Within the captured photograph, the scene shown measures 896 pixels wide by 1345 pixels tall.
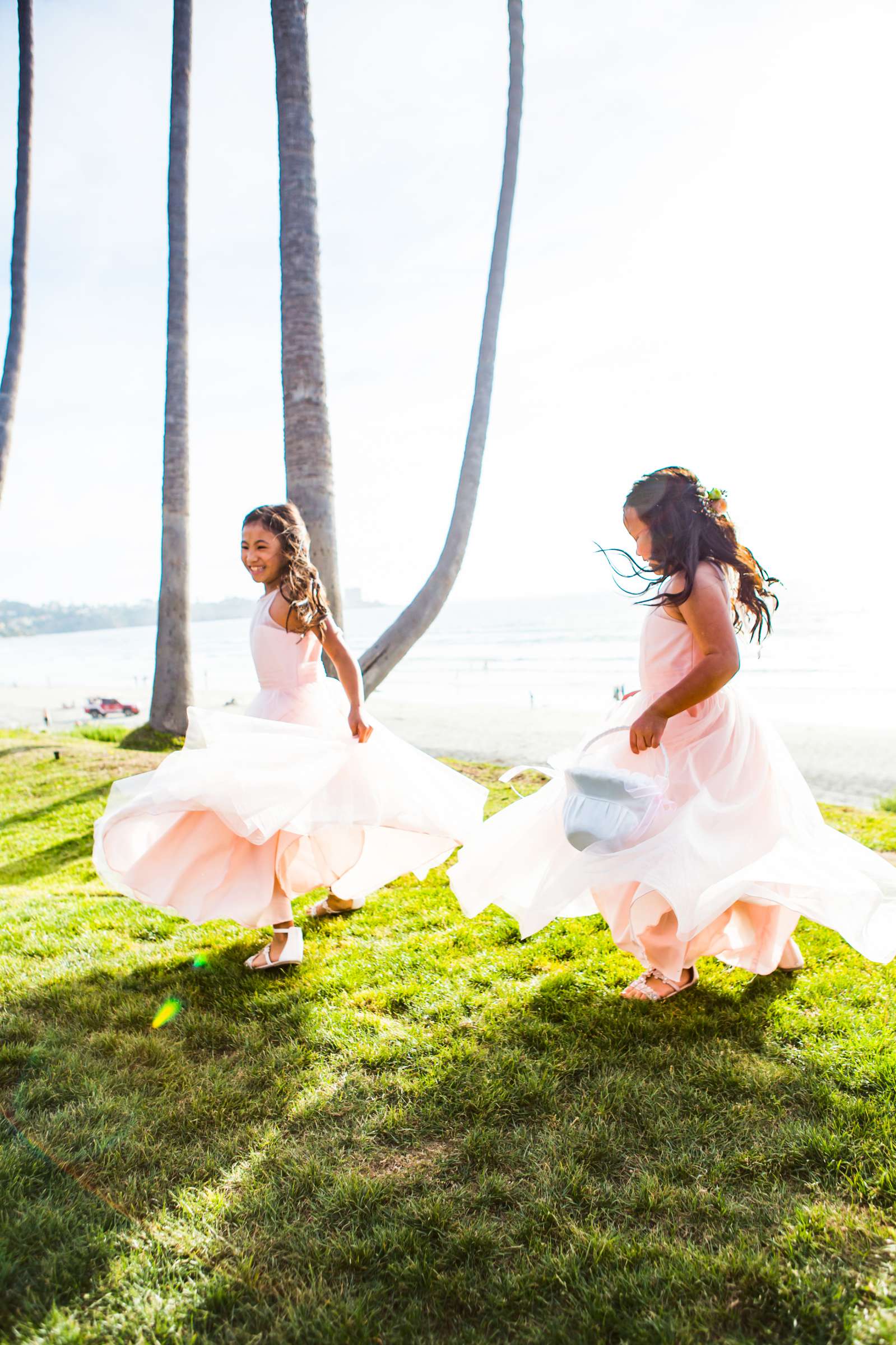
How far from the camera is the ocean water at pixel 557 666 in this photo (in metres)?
24.8

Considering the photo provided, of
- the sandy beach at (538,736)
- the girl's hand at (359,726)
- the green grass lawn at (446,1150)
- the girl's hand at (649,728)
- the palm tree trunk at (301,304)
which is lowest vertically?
the sandy beach at (538,736)

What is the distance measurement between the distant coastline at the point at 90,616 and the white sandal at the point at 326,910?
132393mm

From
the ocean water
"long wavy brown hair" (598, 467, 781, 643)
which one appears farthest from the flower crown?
the ocean water

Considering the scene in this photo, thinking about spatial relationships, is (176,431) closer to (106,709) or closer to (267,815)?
(267,815)

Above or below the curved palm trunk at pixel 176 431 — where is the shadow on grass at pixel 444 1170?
below

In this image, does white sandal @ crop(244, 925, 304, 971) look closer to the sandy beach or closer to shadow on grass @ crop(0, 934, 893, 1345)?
shadow on grass @ crop(0, 934, 893, 1345)

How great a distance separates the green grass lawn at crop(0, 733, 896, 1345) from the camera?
189 cm

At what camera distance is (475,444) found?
357 inches

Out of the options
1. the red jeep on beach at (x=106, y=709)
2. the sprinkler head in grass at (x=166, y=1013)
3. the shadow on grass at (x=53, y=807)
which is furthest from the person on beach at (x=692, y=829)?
the red jeep on beach at (x=106, y=709)

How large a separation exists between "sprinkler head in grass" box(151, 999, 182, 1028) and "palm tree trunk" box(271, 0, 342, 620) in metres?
4.11

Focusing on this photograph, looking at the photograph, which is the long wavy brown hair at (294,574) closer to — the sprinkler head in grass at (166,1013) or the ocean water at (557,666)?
the sprinkler head in grass at (166,1013)

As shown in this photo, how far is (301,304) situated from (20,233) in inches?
391

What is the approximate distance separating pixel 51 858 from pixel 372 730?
4.03 m

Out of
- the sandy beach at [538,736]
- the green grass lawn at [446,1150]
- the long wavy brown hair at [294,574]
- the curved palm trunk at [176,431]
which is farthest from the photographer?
the sandy beach at [538,736]
